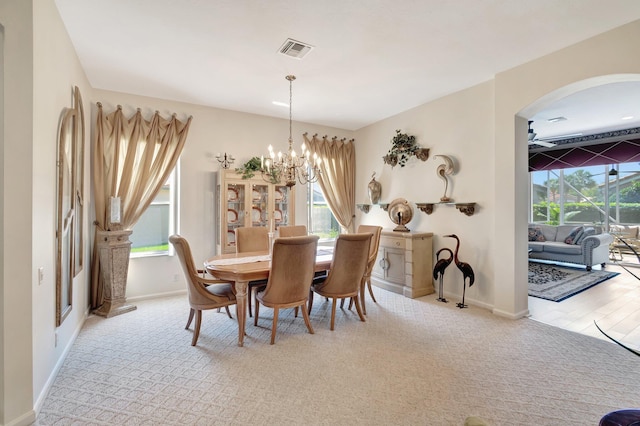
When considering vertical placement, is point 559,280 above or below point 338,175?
below

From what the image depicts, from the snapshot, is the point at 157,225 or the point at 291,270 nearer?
the point at 291,270

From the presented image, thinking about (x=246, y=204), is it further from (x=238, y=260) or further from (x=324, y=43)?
(x=324, y=43)

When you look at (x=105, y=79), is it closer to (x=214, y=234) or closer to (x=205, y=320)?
(x=214, y=234)

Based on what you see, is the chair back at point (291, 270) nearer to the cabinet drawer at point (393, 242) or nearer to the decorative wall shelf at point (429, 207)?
the cabinet drawer at point (393, 242)

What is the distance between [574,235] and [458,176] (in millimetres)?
4392

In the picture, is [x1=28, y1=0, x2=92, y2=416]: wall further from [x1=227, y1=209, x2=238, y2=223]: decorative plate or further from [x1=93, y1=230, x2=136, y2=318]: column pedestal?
[x1=227, y1=209, x2=238, y2=223]: decorative plate

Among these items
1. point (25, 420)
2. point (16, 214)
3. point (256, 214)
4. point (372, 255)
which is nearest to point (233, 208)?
point (256, 214)

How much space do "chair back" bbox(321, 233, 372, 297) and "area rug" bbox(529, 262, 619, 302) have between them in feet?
9.89

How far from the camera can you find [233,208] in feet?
15.3

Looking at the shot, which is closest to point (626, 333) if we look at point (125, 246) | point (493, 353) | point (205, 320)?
point (493, 353)

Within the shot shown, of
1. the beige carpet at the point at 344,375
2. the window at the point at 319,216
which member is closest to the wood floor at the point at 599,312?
the beige carpet at the point at 344,375

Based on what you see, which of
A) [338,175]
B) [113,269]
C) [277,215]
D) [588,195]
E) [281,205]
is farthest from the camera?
[588,195]

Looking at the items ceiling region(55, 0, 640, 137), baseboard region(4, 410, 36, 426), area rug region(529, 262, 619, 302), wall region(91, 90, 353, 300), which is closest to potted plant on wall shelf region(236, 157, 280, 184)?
wall region(91, 90, 353, 300)

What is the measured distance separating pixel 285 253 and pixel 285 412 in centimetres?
124
